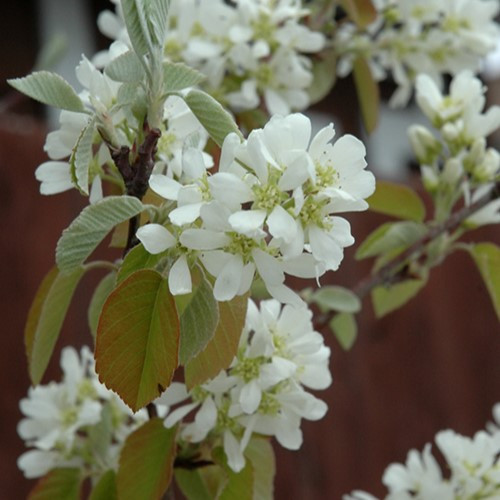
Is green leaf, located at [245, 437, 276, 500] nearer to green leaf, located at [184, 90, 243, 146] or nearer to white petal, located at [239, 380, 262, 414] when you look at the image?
white petal, located at [239, 380, 262, 414]

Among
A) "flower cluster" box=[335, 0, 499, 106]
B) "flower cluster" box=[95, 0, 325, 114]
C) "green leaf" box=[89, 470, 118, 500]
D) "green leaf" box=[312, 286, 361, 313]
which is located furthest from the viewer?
"flower cluster" box=[335, 0, 499, 106]

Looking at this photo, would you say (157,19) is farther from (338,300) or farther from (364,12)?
(364,12)

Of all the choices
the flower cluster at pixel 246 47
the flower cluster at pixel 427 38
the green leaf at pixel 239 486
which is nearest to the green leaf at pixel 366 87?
the flower cluster at pixel 427 38

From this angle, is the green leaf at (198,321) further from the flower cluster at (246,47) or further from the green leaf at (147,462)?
the flower cluster at (246,47)

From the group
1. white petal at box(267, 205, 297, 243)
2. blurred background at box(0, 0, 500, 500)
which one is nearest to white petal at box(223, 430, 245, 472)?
white petal at box(267, 205, 297, 243)

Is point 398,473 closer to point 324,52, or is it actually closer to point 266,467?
point 266,467

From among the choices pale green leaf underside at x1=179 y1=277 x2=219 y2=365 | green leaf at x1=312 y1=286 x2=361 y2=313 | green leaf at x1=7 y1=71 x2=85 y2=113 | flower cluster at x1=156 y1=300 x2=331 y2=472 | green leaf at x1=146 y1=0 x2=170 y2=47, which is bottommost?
green leaf at x1=312 y1=286 x2=361 y2=313
